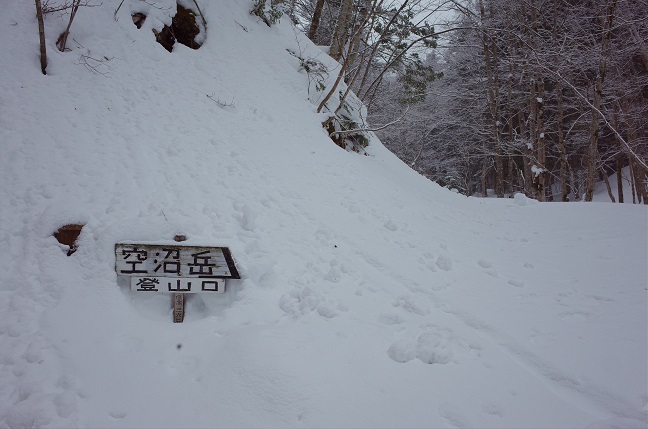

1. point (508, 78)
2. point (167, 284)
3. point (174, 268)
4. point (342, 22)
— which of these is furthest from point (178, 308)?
point (508, 78)

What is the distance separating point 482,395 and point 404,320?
92cm

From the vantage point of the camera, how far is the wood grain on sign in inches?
119

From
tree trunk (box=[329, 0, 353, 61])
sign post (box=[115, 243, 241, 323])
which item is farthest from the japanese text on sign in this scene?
tree trunk (box=[329, 0, 353, 61])

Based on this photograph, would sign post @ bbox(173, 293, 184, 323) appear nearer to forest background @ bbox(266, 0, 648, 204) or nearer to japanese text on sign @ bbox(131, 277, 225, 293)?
japanese text on sign @ bbox(131, 277, 225, 293)

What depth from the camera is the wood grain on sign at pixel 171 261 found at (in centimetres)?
302

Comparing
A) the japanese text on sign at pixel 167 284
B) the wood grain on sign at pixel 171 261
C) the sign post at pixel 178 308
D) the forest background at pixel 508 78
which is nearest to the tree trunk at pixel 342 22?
the forest background at pixel 508 78

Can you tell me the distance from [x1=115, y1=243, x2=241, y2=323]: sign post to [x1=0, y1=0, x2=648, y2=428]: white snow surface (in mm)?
229

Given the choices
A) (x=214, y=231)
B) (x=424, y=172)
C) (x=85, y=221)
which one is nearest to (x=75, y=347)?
(x=85, y=221)

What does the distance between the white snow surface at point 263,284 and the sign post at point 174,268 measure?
229mm

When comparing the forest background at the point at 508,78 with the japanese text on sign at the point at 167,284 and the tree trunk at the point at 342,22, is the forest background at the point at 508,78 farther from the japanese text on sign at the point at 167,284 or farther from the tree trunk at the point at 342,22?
the japanese text on sign at the point at 167,284

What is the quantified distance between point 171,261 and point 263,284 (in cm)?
90

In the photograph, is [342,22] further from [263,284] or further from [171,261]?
[171,261]

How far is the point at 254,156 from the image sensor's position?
5.91 metres

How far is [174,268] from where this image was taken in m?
3.06
